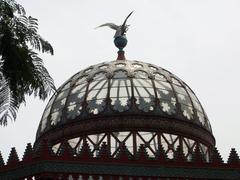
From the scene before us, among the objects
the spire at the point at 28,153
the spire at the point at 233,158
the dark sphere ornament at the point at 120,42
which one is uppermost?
the dark sphere ornament at the point at 120,42

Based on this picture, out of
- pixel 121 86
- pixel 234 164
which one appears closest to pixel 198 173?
pixel 234 164

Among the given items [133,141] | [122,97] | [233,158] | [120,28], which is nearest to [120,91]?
[122,97]

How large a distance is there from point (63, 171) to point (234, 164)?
736 cm

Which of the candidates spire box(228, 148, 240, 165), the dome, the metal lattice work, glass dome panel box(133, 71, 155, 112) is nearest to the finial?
Answer: the dome

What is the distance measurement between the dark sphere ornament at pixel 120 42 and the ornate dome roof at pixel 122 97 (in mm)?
3630

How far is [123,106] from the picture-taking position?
30375 millimetres

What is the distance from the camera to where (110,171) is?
947 inches

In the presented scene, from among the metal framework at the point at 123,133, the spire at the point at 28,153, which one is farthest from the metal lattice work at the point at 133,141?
the spire at the point at 28,153

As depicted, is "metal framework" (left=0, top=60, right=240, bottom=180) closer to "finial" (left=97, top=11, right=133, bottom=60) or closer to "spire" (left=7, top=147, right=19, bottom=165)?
"spire" (left=7, top=147, right=19, bottom=165)

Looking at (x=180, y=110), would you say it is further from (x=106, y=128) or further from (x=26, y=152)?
(x=26, y=152)

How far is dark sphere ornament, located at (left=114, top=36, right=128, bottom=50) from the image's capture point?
3825 cm

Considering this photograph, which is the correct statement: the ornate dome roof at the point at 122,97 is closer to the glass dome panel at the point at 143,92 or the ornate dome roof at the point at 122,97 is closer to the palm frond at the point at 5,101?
the glass dome panel at the point at 143,92

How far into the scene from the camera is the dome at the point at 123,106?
30.1 meters

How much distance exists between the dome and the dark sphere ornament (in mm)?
3962
